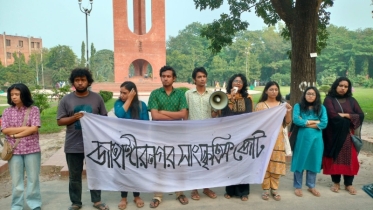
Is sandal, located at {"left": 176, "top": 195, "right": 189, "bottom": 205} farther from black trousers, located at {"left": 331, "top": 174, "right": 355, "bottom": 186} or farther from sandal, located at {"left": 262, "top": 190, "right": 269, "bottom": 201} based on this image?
black trousers, located at {"left": 331, "top": 174, "right": 355, "bottom": 186}

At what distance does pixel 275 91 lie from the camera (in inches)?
162

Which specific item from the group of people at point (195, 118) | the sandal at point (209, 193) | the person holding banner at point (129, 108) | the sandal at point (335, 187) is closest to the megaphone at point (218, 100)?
the group of people at point (195, 118)

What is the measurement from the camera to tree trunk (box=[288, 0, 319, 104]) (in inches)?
267

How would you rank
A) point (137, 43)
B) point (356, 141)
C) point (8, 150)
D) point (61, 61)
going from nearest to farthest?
point (8, 150) < point (356, 141) < point (137, 43) < point (61, 61)

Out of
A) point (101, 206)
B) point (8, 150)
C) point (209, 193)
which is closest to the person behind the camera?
point (8, 150)

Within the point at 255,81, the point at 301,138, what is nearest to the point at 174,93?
the point at 301,138

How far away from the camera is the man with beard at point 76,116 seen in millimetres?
3605

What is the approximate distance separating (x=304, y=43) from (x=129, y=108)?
14.9 feet

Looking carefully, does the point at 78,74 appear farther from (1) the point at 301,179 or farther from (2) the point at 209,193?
(1) the point at 301,179

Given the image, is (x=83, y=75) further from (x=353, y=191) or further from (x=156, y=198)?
(x=353, y=191)

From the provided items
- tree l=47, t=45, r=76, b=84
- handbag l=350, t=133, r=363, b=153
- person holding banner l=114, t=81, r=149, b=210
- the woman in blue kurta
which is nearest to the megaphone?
person holding banner l=114, t=81, r=149, b=210

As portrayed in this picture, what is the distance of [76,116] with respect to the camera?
11.7 feet

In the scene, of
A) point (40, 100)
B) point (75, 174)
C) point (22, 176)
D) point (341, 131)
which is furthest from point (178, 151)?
point (40, 100)

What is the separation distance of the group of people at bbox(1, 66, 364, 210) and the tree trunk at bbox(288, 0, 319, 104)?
8.51 ft
